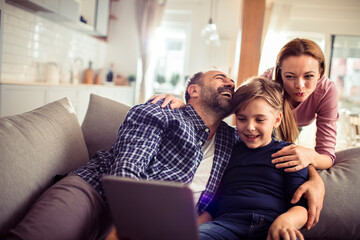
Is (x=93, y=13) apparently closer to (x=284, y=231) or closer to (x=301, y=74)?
(x=301, y=74)

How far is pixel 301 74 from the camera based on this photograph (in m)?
1.51

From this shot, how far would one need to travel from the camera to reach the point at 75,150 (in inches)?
55.2

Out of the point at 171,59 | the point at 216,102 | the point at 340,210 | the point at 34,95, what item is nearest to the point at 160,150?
the point at 216,102

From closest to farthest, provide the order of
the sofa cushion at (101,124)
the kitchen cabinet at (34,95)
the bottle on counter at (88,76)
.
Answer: the sofa cushion at (101,124)
the kitchen cabinet at (34,95)
the bottle on counter at (88,76)

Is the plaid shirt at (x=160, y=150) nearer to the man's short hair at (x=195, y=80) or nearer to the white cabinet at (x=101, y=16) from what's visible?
the man's short hair at (x=195, y=80)

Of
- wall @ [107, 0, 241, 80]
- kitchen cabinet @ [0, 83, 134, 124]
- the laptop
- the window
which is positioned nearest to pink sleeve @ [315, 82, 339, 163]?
the laptop

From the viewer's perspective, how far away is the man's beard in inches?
55.7

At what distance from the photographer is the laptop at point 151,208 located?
674 mm

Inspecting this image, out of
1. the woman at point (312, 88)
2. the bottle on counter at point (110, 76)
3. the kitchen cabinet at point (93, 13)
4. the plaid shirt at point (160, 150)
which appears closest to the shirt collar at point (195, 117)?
the plaid shirt at point (160, 150)

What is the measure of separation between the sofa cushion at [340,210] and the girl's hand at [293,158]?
0.18m

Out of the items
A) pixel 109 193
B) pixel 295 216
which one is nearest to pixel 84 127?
pixel 109 193

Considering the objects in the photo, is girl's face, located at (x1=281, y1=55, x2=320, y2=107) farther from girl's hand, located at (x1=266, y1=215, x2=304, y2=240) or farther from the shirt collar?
girl's hand, located at (x1=266, y1=215, x2=304, y2=240)

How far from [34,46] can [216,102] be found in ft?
10.5

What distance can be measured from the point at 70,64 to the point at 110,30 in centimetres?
184
